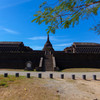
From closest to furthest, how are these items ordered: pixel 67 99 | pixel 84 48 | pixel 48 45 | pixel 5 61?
pixel 67 99 < pixel 5 61 < pixel 84 48 < pixel 48 45

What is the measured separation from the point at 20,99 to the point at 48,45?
104 ft

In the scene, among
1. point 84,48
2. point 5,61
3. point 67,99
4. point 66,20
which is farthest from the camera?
point 84,48

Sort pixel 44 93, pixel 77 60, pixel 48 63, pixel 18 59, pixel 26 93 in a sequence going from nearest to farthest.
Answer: pixel 26 93
pixel 44 93
pixel 48 63
pixel 18 59
pixel 77 60

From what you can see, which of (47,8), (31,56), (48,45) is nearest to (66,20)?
(47,8)

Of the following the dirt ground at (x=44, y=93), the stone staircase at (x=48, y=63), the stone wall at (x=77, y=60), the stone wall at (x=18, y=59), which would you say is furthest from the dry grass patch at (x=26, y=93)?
the stone wall at (x=77, y=60)

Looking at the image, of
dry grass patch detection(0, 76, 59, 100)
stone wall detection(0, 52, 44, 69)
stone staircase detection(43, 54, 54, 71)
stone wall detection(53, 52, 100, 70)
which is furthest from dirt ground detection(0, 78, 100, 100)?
stone wall detection(53, 52, 100, 70)

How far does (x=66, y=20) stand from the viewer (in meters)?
5.37

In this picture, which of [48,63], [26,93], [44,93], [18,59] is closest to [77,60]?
[48,63]

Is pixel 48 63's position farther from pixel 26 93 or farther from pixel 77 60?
pixel 26 93

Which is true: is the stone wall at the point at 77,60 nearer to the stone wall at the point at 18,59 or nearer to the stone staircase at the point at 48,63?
the stone staircase at the point at 48,63

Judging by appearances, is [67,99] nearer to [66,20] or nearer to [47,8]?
[66,20]


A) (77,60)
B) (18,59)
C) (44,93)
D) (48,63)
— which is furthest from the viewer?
(77,60)

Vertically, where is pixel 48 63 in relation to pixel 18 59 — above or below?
below

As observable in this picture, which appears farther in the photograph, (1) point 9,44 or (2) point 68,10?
(1) point 9,44
